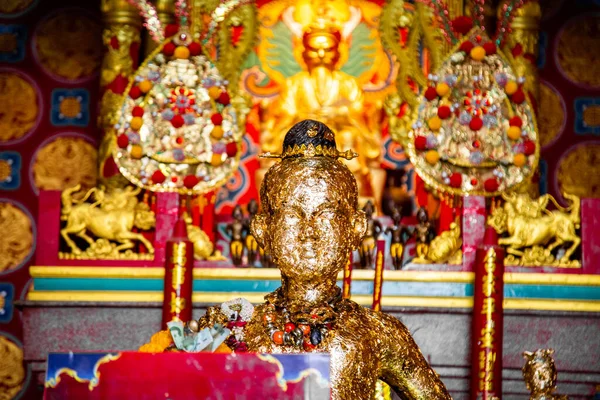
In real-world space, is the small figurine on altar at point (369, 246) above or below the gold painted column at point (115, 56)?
below

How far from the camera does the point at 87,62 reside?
6688 millimetres

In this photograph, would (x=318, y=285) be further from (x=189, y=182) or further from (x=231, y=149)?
(x=231, y=149)

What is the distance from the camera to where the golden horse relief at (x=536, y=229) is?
5.22m

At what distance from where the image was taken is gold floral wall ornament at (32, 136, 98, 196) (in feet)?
21.6

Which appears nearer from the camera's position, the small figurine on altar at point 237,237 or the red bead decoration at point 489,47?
the small figurine on altar at point 237,237

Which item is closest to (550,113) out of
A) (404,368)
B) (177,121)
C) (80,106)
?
(177,121)

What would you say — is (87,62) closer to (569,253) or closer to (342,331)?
(569,253)

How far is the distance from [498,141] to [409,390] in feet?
8.77

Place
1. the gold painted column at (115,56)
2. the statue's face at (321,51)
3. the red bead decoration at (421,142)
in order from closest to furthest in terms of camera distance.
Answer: the red bead decoration at (421,142) < the gold painted column at (115,56) < the statue's face at (321,51)

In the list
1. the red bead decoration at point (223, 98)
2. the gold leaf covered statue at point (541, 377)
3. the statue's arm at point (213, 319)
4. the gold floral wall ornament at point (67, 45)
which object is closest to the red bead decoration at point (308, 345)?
the statue's arm at point (213, 319)

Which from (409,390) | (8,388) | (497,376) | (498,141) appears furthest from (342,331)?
(8,388)

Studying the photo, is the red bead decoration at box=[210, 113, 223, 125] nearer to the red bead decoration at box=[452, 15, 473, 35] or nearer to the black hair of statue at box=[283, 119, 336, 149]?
the red bead decoration at box=[452, 15, 473, 35]

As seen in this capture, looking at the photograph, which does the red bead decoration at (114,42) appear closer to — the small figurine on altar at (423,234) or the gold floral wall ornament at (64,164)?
the gold floral wall ornament at (64,164)

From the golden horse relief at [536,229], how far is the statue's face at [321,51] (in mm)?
1497
